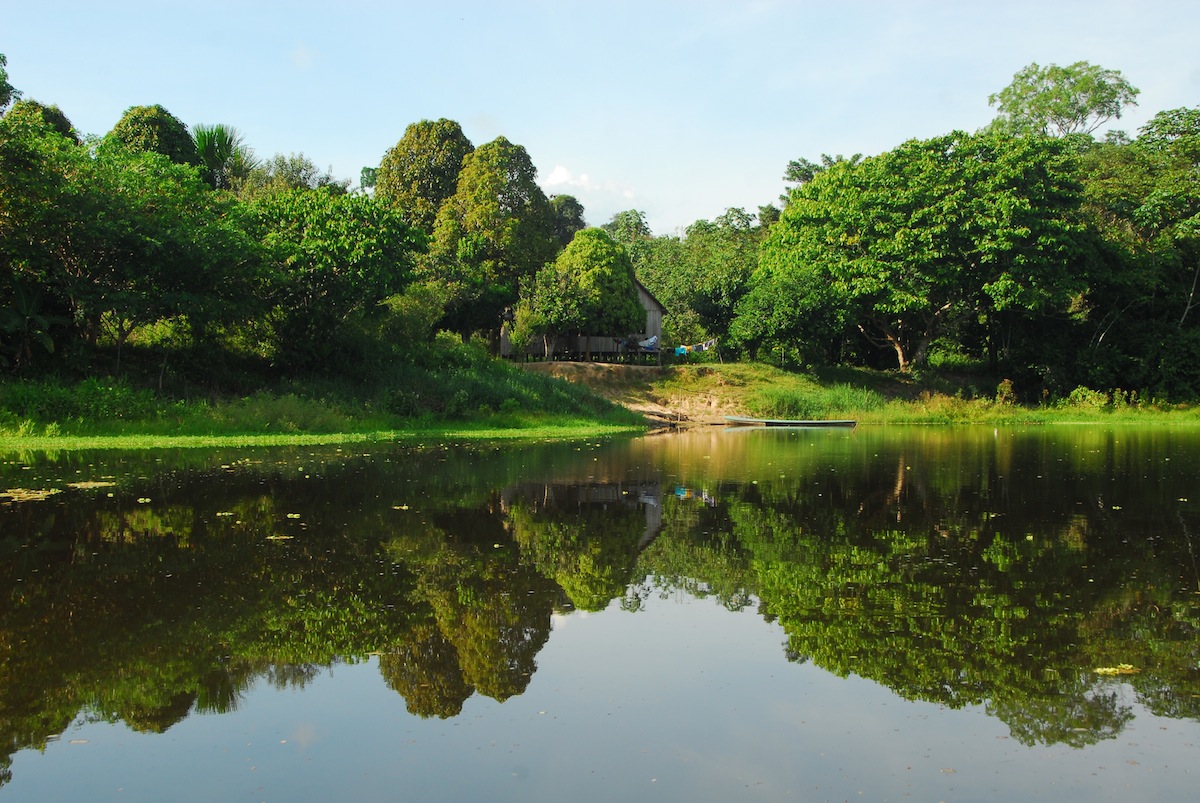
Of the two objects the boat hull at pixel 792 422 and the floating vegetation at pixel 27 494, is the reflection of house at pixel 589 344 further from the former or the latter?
the floating vegetation at pixel 27 494

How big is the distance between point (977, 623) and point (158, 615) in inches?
250

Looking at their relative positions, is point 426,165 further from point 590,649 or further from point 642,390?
point 590,649

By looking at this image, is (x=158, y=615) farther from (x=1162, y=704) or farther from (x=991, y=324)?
(x=991, y=324)

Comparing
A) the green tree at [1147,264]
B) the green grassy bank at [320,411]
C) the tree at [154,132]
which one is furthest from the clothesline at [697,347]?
the tree at [154,132]

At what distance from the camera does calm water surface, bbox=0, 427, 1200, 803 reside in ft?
15.4

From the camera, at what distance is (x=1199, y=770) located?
182 inches

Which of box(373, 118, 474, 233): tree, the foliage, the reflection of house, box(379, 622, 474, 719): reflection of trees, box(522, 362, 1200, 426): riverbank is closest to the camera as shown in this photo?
box(379, 622, 474, 719): reflection of trees

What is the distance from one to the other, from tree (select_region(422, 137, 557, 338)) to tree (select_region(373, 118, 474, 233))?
3.64ft

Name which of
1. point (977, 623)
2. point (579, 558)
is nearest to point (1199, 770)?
point (977, 623)

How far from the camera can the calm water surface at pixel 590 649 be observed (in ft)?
15.4

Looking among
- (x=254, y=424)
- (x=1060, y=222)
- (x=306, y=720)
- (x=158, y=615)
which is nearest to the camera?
(x=306, y=720)

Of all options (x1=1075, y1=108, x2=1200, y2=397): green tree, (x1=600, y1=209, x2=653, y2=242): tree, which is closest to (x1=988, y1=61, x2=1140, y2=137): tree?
(x1=1075, y1=108, x2=1200, y2=397): green tree

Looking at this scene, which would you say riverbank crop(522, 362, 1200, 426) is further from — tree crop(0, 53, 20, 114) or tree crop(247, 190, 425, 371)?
tree crop(0, 53, 20, 114)

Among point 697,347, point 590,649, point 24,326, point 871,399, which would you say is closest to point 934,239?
point 871,399
